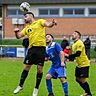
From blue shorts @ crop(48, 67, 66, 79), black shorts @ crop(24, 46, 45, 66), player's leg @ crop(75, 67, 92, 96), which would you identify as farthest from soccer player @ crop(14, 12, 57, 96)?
player's leg @ crop(75, 67, 92, 96)

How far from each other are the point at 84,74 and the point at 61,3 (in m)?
34.5

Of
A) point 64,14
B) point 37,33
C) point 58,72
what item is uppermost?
point 64,14

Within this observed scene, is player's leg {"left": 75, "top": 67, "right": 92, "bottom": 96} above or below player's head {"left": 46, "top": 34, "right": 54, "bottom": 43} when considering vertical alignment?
below

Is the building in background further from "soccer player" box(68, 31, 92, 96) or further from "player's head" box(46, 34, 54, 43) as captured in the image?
"player's head" box(46, 34, 54, 43)

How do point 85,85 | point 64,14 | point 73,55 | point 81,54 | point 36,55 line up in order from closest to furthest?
point 73,55, point 36,55, point 81,54, point 85,85, point 64,14

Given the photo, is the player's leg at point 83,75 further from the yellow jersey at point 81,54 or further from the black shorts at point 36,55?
the black shorts at point 36,55

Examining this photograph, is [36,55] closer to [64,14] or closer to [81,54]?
[81,54]

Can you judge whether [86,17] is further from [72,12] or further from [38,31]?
[38,31]

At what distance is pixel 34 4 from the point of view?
46.1 m

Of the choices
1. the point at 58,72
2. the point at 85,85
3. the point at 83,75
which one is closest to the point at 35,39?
the point at 58,72

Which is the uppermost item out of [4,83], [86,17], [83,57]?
[86,17]

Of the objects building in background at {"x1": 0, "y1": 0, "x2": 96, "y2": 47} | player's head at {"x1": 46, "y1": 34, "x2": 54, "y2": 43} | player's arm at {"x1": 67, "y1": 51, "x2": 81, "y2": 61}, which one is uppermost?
building in background at {"x1": 0, "y1": 0, "x2": 96, "y2": 47}

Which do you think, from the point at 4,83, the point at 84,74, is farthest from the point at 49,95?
the point at 4,83

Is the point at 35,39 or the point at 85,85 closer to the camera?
the point at 35,39
